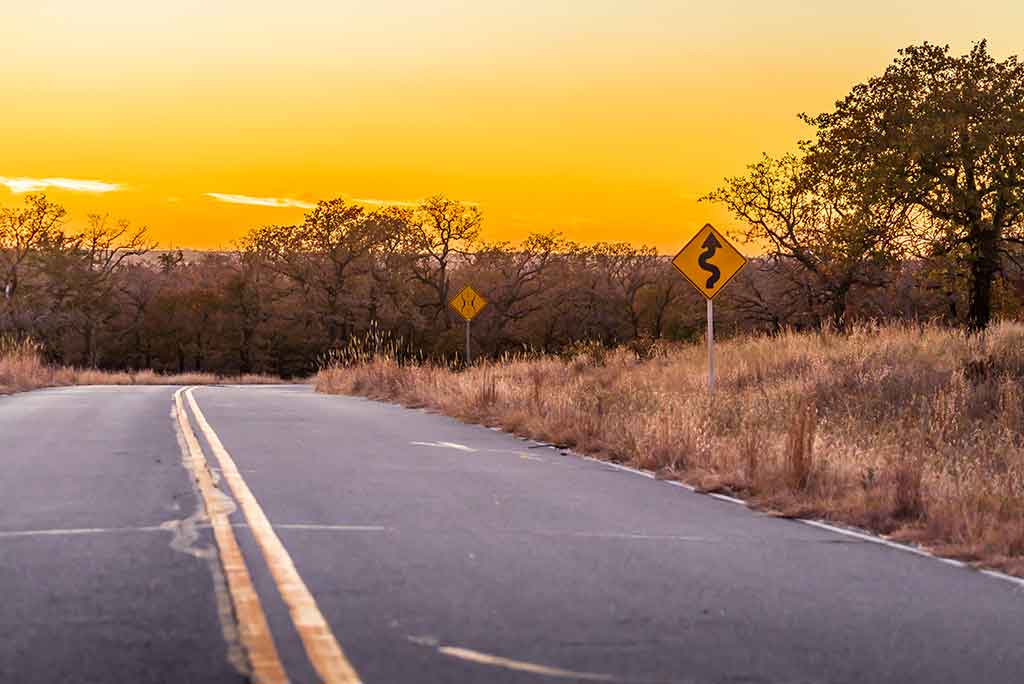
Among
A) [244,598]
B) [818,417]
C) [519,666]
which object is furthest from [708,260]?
[519,666]

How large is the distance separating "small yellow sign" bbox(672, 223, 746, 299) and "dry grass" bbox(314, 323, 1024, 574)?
1.85 m

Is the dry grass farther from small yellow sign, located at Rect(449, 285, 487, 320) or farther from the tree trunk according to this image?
the tree trunk

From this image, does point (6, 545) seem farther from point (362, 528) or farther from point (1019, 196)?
point (1019, 196)

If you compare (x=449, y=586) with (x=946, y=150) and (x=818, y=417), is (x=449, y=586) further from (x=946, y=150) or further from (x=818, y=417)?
(x=946, y=150)

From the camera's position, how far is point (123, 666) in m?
5.68

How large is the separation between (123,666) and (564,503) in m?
6.44

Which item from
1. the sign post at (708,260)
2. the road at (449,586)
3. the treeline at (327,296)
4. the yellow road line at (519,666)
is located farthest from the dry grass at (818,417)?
the treeline at (327,296)

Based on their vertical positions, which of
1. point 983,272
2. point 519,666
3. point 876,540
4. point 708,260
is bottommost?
point 876,540

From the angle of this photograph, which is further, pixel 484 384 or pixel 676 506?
pixel 484 384

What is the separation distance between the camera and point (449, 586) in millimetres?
7609

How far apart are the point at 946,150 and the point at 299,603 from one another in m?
31.6

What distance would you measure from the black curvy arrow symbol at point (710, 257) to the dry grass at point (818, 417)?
1.87 meters

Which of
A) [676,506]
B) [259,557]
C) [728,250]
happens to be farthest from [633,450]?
[259,557]

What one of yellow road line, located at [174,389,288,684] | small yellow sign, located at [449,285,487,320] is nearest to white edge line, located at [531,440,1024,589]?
yellow road line, located at [174,389,288,684]
